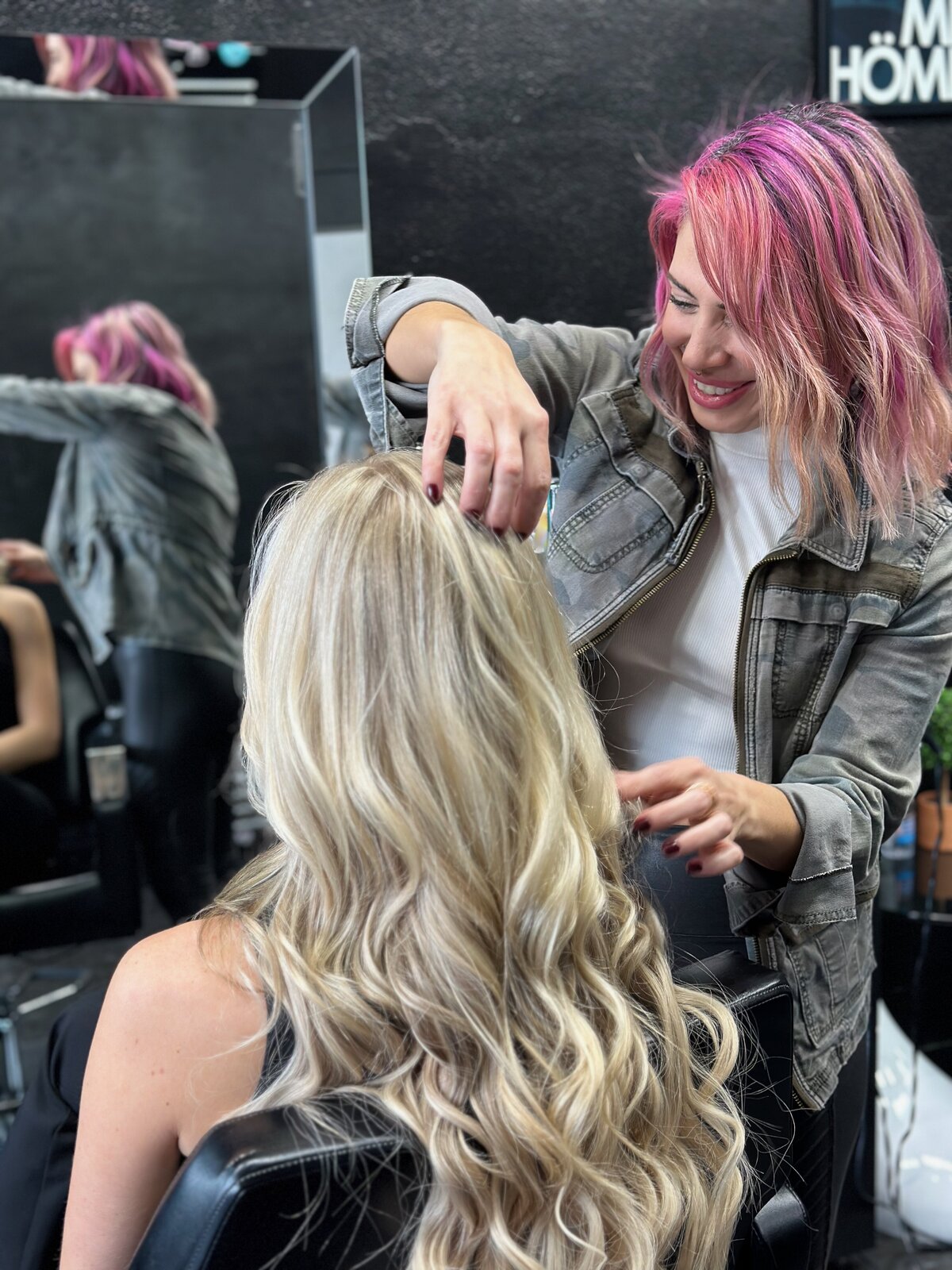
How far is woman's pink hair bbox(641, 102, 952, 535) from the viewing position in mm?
1158

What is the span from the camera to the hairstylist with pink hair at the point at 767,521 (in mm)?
1156

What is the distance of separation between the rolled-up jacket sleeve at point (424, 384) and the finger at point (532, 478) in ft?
0.84

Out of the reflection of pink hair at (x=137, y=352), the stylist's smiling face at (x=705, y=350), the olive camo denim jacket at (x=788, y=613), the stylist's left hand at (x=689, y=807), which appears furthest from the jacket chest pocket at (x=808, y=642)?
the reflection of pink hair at (x=137, y=352)

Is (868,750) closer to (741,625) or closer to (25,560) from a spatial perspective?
(741,625)

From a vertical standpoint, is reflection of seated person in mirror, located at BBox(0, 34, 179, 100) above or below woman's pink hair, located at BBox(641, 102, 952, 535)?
above

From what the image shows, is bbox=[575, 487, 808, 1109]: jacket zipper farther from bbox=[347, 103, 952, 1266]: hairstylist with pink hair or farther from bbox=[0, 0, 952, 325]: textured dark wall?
bbox=[0, 0, 952, 325]: textured dark wall

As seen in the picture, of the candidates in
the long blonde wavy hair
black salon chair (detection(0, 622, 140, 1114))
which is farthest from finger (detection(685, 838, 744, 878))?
black salon chair (detection(0, 622, 140, 1114))

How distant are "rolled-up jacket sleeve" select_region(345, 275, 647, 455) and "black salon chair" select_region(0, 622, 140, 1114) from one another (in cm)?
135

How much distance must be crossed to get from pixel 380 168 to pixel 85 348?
0.74m

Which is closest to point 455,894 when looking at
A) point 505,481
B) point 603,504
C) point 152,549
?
point 505,481

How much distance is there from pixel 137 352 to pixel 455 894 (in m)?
1.71

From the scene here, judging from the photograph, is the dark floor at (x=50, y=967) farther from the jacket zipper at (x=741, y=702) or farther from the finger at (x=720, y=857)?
the finger at (x=720, y=857)

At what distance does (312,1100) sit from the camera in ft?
2.57

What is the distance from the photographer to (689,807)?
3.21 feet
